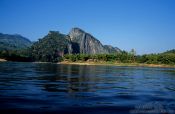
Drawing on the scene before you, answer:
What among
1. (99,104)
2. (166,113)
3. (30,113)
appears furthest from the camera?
(99,104)

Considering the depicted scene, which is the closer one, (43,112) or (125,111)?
(43,112)

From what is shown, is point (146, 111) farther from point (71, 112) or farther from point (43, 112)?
point (43, 112)

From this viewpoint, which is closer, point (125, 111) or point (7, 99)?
point (125, 111)

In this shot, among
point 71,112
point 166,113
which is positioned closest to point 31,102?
point 71,112

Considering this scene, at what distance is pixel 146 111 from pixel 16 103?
31.5 feet

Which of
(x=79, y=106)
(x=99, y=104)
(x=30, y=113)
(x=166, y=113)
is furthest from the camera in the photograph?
(x=99, y=104)

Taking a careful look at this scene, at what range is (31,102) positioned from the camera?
20781 mm

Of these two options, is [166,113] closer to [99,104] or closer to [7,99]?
[99,104]

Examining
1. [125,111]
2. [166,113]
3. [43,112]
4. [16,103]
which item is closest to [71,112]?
→ [43,112]

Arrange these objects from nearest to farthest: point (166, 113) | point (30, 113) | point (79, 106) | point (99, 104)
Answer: point (30, 113), point (166, 113), point (79, 106), point (99, 104)

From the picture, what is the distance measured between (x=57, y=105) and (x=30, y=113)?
3195mm

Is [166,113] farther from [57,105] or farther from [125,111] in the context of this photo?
[57,105]

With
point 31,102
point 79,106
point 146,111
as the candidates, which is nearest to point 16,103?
point 31,102

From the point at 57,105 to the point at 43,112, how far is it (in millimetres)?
2651
